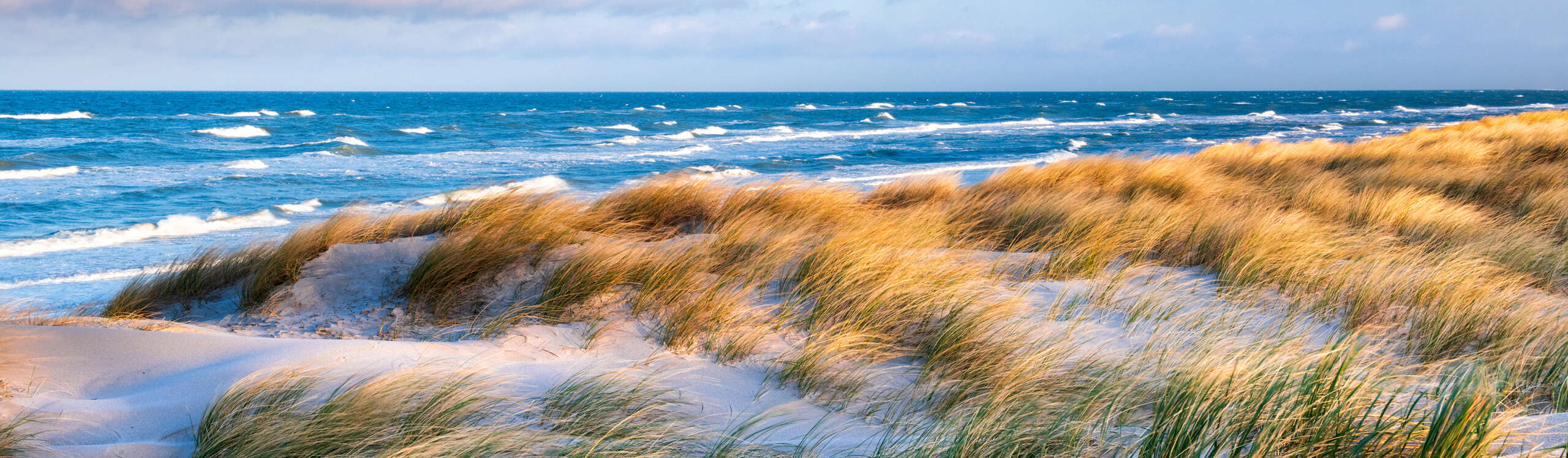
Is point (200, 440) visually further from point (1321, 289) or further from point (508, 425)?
point (1321, 289)

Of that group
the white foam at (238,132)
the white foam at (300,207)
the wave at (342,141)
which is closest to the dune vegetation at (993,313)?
the white foam at (300,207)

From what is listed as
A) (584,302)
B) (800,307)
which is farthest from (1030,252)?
(584,302)

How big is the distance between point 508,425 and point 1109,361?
2199 millimetres

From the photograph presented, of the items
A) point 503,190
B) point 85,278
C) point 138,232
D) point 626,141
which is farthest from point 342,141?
point 503,190

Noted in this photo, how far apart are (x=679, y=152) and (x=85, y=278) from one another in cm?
1811

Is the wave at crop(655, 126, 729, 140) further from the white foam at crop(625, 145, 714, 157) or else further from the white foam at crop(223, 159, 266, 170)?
the white foam at crop(223, 159, 266, 170)

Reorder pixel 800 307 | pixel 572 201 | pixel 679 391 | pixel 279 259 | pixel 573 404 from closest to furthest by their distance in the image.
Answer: pixel 573 404
pixel 679 391
pixel 800 307
pixel 279 259
pixel 572 201

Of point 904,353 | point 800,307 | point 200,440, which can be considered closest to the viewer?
point 200,440

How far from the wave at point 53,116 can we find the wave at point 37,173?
30.2 metres

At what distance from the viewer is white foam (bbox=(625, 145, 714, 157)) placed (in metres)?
23.9

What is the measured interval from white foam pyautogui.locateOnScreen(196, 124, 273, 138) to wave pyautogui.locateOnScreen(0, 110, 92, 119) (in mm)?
16046

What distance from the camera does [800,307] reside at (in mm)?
4090

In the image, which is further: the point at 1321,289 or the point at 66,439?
the point at 1321,289

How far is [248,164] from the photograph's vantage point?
1900 centimetres
